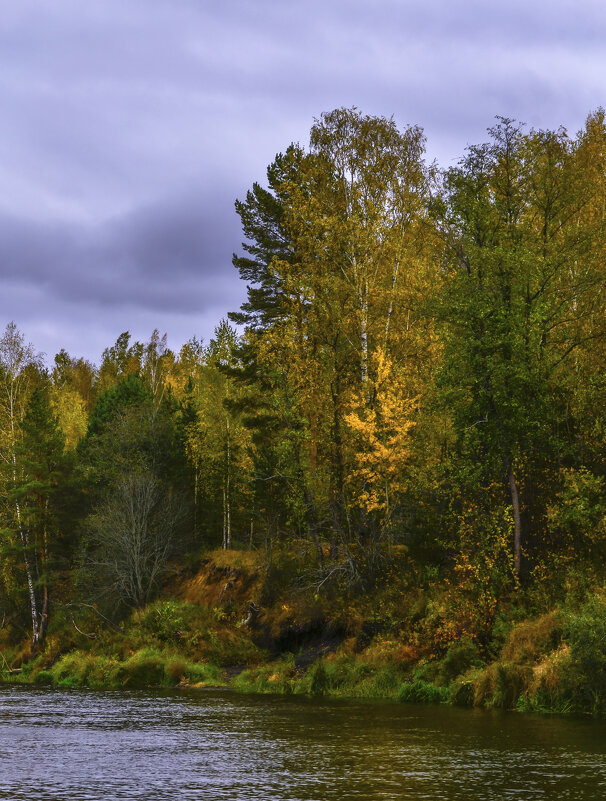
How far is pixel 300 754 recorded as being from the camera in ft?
66.1

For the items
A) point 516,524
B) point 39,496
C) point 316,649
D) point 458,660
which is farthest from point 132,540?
point 516,524

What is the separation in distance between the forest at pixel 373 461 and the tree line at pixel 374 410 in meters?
0.14

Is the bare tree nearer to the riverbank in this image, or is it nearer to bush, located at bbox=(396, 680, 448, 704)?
the riverbank

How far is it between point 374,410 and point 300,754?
71.5ft

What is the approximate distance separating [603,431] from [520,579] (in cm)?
602

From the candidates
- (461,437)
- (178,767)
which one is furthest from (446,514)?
(178,767)

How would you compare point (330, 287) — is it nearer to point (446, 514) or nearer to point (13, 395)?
point (446, 514)

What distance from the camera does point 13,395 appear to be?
6825 centimetres

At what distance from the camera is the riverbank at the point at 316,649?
1107 inches

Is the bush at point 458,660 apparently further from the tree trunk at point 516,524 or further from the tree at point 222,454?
the tree at point 222,454

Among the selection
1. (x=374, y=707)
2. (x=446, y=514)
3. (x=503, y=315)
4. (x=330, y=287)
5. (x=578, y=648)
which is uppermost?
(x=330, y=287)

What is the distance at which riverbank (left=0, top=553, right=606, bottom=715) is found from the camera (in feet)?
92.3

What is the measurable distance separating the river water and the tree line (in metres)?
9.34

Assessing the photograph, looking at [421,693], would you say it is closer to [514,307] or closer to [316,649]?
[316,649]
